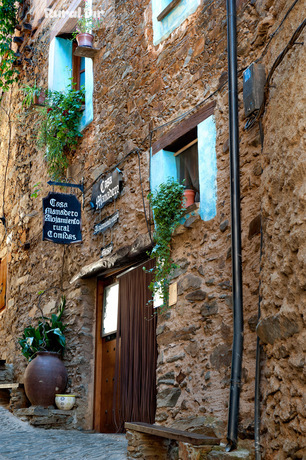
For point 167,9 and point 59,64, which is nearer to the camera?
point 167,9

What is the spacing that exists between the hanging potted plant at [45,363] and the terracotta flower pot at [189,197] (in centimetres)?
280

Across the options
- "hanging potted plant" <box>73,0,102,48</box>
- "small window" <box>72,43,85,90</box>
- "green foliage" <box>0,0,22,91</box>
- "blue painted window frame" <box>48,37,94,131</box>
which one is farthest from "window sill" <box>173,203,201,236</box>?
"green foliage" <box>0,0,22,91</box>

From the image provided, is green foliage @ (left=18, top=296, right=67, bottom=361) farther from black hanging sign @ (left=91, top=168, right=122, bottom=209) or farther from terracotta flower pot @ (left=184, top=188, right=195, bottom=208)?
terracotta flower pot @ (left=184, top=188, right=195, bottom=208)

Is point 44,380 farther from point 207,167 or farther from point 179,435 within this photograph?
point 207,167

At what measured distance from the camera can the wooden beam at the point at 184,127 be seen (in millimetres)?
5367

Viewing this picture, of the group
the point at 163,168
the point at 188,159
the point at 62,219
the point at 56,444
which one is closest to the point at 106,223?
the point at 62,219

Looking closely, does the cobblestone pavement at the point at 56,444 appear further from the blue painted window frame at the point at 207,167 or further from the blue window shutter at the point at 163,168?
the blue window shutter at the point at 163,168

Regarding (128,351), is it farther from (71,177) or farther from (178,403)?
(71,177)

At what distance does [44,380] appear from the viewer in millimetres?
7004

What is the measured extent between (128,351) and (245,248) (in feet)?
7.35

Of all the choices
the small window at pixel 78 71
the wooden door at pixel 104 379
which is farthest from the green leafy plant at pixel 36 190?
the wooden door at pixel 104 379

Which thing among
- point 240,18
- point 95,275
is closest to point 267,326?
point 240,18

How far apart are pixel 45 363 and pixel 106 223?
1.88 m

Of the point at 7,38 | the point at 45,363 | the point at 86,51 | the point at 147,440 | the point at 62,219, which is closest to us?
the point at 147,440
